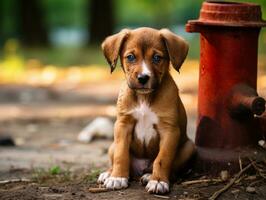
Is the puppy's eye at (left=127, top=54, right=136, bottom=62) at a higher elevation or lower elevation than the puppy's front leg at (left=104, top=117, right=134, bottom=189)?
higher

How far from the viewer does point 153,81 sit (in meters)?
4.57

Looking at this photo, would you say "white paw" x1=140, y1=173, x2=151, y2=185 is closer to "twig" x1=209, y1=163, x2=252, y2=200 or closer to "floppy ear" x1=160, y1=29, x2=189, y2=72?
"twig" x1=209, y1=163, x2=252, y2=200

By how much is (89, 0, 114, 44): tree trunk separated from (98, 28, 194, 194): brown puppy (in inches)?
688

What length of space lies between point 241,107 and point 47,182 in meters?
1.60

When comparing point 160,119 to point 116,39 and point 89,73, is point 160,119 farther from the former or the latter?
point 89,73

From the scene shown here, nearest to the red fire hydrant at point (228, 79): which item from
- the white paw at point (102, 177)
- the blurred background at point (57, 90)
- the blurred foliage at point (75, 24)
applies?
the white paw at point (102, 177)

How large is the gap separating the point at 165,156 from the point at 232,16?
115cm

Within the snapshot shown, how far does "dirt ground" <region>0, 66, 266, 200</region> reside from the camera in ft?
15.4

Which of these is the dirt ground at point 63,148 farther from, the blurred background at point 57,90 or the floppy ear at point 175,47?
the floppy ear at point 175,47

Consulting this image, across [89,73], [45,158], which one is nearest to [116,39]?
[45,158]

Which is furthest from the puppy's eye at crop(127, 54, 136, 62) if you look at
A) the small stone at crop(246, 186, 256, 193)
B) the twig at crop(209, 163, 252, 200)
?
the small stone at crop(246, 186, 256, 193)

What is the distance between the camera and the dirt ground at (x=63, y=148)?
185 inches

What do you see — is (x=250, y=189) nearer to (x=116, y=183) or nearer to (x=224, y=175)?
(x=224, y=175)

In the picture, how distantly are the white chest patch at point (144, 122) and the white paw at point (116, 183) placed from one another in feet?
1.12
